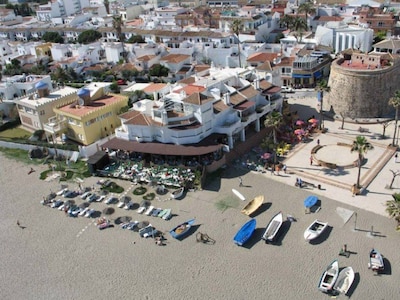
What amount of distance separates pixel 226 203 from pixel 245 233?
21.2 ft

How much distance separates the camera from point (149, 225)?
4309 cm

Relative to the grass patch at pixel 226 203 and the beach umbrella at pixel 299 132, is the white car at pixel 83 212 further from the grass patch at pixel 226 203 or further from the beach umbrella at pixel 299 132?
the beach umbrella at pixel 299 132

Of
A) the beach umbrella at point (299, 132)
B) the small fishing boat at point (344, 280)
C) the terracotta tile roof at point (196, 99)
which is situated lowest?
the small fishing boat at point (344, 280)

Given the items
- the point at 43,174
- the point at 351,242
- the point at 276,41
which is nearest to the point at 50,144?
the point at 43,174

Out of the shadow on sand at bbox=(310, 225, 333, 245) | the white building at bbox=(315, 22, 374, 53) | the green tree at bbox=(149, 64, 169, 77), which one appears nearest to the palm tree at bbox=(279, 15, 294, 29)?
the white building at bbox=(315, 22, 374, 53)

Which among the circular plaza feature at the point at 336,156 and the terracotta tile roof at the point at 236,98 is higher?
the terracotta tile roof at the point at 236,98

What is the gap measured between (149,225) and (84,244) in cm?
655

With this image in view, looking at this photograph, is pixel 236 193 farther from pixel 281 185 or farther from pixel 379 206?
pixel 379 206

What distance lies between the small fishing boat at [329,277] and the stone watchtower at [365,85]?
34918 millimetres

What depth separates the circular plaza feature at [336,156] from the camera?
170ft

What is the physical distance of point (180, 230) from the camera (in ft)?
137

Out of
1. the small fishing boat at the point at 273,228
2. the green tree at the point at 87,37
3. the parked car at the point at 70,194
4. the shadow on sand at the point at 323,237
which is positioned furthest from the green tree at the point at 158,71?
the shadow on sand at the point at 323,237

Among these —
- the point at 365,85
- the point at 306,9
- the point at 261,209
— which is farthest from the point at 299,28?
the point at 261,209

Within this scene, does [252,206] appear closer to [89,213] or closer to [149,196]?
[149,196]
